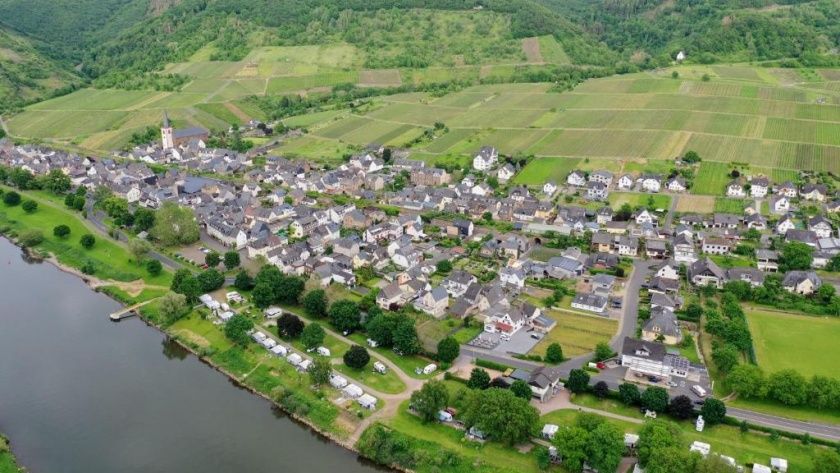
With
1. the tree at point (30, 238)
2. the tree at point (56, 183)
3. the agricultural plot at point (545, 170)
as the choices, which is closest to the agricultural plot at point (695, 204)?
the agricultural plot at point (545, 170)

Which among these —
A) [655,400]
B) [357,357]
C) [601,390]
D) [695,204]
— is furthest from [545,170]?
[655,400]

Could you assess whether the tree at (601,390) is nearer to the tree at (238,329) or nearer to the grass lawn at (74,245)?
the tree at (238,329)

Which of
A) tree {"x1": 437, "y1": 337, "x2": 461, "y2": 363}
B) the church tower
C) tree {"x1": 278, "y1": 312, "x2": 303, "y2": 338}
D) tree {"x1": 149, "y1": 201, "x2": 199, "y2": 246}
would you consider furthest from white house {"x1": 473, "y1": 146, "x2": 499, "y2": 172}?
the church tower

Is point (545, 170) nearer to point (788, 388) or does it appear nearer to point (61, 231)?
point (788, 388)

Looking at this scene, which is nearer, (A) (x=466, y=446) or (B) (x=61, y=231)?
(A) (x=466, y=446)

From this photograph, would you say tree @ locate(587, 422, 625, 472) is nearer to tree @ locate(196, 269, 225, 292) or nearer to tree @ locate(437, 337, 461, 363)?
tree @ locate(437, 337, 461, 363)

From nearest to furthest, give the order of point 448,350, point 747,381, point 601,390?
1. point 747,381
2. point 601,390
3. point 448,350

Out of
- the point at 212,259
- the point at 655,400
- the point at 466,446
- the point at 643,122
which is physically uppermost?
the point at 655,400
